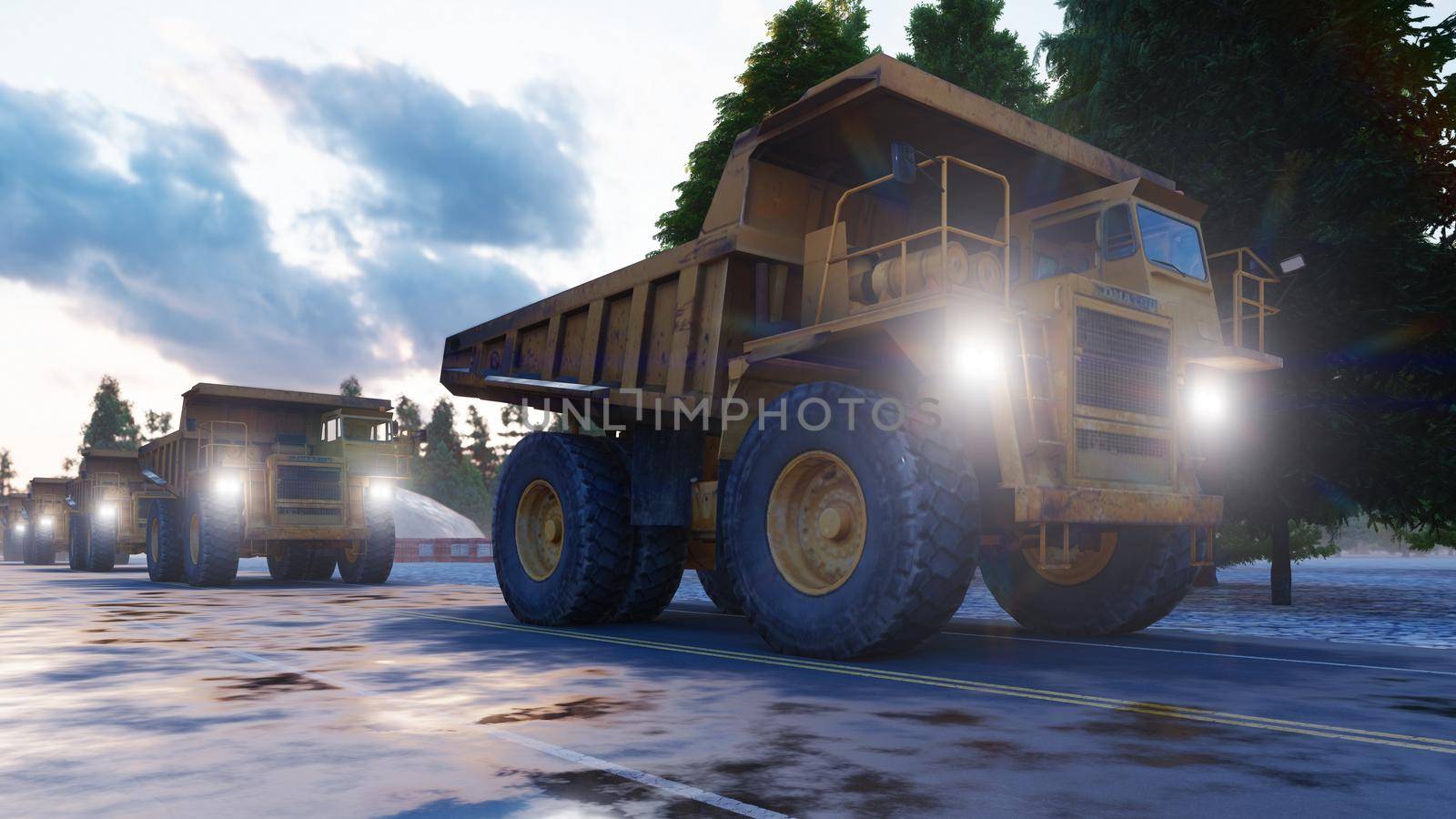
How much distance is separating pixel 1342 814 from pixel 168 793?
4064mm

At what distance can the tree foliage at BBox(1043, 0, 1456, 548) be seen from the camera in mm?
13938

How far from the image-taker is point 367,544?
1986cm

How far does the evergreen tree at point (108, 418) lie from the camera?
9869 cm

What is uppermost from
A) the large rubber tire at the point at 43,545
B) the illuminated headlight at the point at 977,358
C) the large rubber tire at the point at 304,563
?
the illuminated headlight at the point at 977,358

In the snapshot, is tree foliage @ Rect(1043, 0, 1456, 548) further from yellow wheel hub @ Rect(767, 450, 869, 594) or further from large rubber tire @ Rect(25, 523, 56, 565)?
large rubber tire @ Rect(25, 523, 56, 565)

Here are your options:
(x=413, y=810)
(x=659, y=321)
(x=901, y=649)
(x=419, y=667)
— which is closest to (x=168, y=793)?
(x=413, y=810)

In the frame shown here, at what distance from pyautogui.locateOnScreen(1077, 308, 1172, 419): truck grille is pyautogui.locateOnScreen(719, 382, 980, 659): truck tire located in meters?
1.32

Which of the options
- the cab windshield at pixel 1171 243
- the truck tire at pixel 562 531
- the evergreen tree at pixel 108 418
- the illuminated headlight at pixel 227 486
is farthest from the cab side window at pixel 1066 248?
the evergreen tree at pixel 108 418

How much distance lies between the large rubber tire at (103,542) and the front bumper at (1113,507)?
24211 millimetres

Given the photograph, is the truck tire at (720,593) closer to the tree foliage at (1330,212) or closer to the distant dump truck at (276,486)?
the tree foliage at (1330,212)

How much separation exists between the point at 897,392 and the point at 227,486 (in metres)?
13.9

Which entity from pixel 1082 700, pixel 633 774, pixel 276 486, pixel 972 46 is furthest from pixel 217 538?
pixel 972 46

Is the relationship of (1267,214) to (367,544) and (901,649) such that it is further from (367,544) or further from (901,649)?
(367,544)

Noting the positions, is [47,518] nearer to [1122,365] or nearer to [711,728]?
[1122,365]
